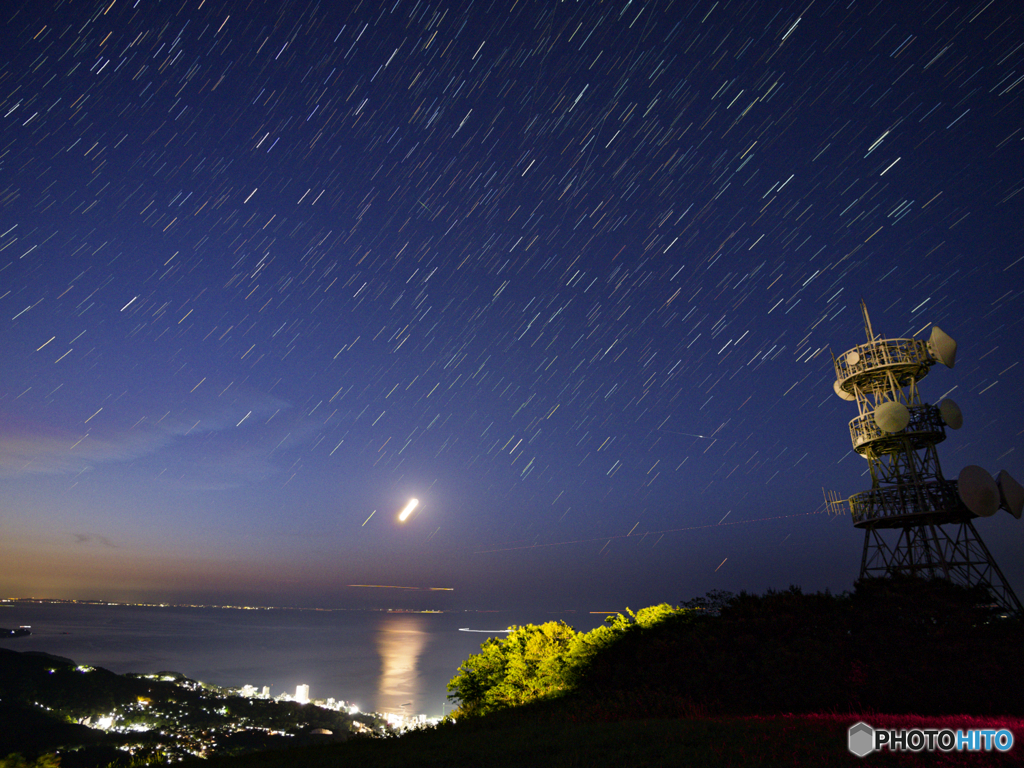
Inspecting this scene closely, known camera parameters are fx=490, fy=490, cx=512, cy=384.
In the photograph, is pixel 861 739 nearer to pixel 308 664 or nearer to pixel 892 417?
pixel 892 417

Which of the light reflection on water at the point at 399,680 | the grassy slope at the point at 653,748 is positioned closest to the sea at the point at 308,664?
the light reflection on water at the point at 399,680

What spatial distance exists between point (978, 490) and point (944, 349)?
768 centimetres

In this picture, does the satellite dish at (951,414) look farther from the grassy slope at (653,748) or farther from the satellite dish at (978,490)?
the grassy slope at (653,748)

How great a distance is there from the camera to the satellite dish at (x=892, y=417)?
984 inches

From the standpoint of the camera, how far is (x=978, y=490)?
2280cm

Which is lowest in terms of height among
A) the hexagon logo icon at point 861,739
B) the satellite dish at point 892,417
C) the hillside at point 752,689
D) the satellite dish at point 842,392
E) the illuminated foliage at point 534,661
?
the illuminated foliage at point 534,661

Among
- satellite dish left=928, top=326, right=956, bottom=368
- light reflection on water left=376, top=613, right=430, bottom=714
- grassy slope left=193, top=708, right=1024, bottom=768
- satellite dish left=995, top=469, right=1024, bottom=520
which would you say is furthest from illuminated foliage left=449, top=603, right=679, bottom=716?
light reflection on water left=376, top=613, right=430, bottom=714

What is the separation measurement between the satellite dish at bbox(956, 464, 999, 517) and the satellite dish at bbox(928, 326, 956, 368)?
19.8 feet

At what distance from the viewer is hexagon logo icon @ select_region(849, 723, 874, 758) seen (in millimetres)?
7516

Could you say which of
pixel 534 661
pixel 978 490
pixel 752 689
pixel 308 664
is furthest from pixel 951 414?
pixel 308 664

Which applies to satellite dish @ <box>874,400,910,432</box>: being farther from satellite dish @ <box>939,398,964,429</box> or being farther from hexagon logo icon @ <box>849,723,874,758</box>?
hexagon logo icon @ <box>849,723,874,758</box>

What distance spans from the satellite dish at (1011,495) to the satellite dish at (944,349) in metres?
6.29

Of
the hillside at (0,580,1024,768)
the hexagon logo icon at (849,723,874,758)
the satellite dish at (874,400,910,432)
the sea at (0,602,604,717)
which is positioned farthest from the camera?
the sea at (0,602,604,717)

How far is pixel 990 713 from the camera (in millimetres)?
11312
